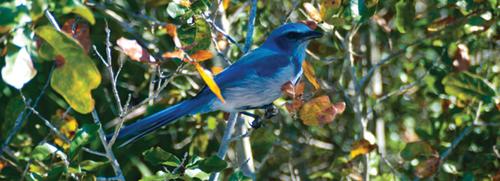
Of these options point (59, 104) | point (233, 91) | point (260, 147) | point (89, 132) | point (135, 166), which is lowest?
point (135, 166)

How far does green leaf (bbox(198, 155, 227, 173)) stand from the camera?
2398 millimetres

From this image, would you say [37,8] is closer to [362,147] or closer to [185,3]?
[185,3]

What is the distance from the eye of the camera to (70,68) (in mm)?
1656

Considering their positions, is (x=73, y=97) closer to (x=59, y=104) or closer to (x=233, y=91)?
(x=233, y=91)

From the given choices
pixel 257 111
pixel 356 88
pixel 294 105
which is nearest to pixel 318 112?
pixel 294 105

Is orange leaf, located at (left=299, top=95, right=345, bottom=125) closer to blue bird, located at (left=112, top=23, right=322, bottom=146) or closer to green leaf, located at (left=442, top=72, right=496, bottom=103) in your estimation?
blue bird, located at (left=112, top=23, right=322, bottom=146)

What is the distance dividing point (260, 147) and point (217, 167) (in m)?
0.69

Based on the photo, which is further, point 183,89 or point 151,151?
point 183,89

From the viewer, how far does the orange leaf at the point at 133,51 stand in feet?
8.01

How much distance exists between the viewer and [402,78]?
399cm

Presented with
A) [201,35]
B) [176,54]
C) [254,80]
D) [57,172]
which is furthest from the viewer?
[254,80]

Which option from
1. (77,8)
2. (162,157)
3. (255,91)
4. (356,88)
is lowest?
(356,88)

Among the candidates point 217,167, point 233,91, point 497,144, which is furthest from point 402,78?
point 217,167

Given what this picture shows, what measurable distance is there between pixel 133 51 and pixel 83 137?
27cm
